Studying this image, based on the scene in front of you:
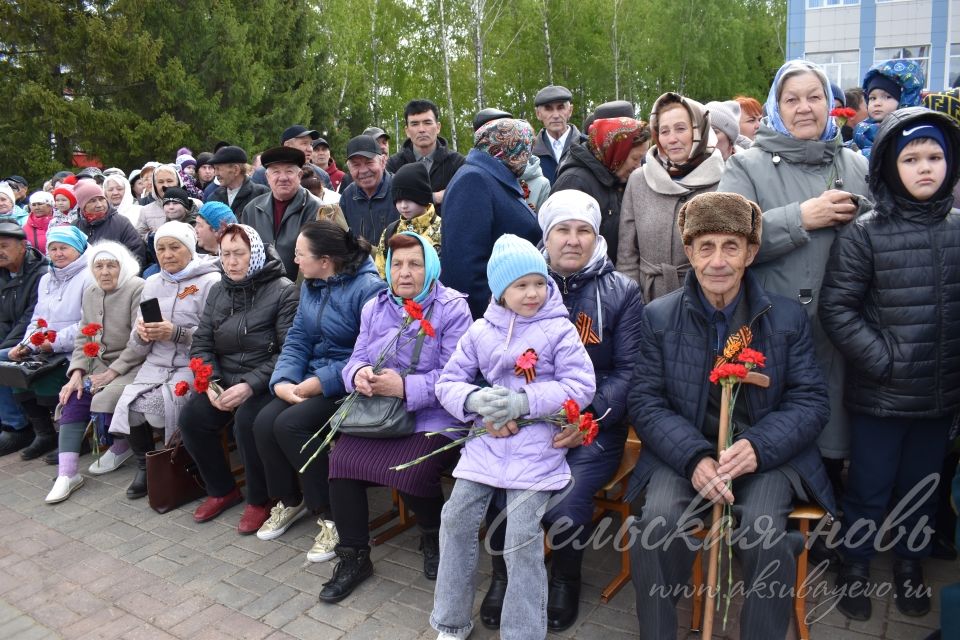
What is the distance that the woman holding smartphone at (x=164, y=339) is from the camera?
4.74m

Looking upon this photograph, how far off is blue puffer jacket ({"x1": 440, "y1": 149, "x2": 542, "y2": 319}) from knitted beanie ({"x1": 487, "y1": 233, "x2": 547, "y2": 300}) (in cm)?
65

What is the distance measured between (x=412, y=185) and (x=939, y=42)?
26.4 metres

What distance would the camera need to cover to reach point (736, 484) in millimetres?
2799

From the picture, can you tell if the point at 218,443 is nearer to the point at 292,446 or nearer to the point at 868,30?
the point at 292,446

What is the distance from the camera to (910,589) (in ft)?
9.75

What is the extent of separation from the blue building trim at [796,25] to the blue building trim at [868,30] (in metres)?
1.87

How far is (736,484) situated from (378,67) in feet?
80.4

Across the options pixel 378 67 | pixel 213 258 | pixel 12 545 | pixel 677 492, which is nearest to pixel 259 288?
pixel 213 258

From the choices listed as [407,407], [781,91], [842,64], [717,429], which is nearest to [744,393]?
[717,429]

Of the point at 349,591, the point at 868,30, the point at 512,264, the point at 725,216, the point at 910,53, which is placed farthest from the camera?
the point at 868,30

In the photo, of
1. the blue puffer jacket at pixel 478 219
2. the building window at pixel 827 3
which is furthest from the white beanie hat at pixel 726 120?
the building window at pixel 827 3

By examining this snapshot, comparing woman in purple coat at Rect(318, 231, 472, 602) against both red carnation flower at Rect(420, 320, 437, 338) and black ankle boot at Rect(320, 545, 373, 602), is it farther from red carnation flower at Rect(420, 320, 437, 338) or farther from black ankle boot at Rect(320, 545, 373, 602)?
red carnation flower at Rect(420, 320, 437, 338)

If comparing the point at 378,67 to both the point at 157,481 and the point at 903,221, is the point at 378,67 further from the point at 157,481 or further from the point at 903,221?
the point at 903,221

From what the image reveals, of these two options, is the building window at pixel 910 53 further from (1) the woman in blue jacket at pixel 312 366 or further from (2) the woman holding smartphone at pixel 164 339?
(2) the woman holding smartphone at pixel 164 339
